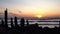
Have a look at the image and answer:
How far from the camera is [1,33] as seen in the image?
7.87 m

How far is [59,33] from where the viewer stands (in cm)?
800

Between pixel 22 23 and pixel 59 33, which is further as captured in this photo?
pixel 22 23

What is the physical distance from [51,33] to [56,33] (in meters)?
0.28

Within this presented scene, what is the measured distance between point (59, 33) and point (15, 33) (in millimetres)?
2345

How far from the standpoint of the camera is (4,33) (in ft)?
25.7

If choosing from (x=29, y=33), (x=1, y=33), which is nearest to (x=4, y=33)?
(x=1, y=33)

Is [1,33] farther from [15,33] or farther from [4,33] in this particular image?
[15,33]

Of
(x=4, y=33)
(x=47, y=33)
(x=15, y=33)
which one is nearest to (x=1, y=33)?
(x=4, y=33)

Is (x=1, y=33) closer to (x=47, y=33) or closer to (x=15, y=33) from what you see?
(x=15, y=33)

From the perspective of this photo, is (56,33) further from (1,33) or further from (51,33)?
(1,33)

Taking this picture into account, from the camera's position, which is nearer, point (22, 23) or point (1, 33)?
point (1, 33)

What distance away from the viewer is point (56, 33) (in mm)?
7945

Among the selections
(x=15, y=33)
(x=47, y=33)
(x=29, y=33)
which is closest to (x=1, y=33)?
(x=15, y=33)

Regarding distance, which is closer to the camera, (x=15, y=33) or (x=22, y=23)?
(x=15, y=33)
